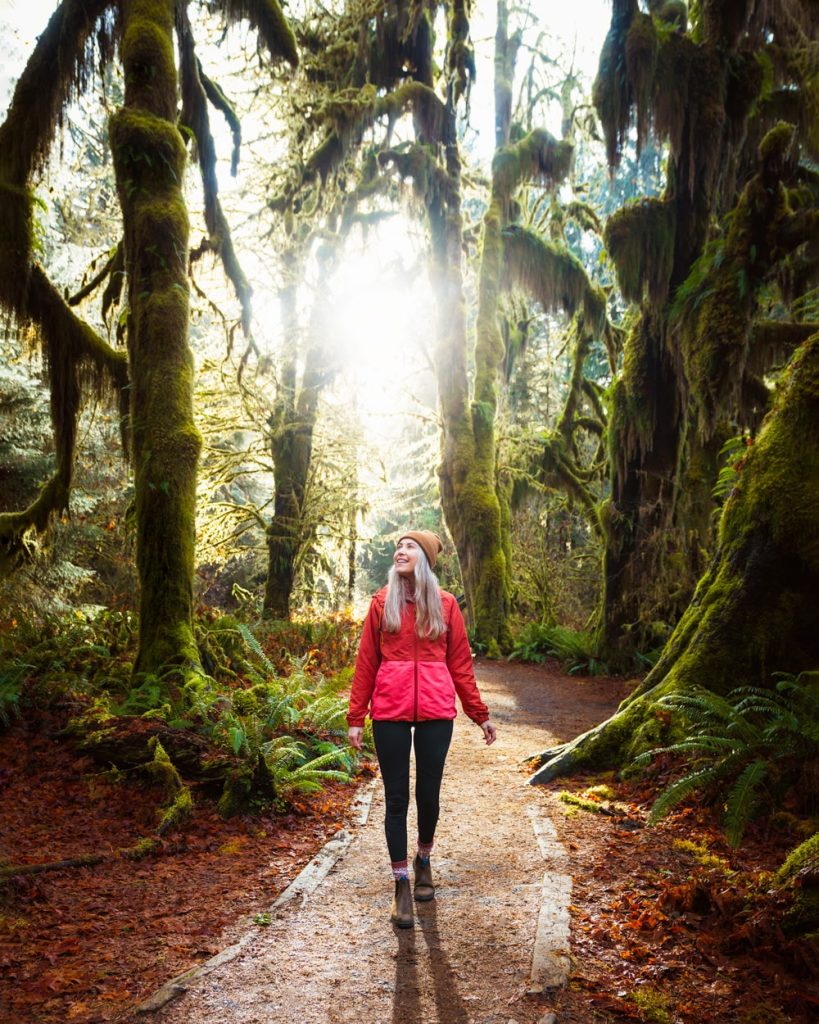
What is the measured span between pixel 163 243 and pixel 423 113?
36.6 feet

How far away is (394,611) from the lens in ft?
13.2

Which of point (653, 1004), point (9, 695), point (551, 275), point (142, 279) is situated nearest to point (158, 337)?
point (142, 279)

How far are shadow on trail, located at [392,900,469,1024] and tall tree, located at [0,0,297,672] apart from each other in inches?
158

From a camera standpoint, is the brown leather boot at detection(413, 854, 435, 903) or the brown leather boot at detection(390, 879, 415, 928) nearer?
the brown leather boot at detection(390, 879, 415, 928)

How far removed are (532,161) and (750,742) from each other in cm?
1649

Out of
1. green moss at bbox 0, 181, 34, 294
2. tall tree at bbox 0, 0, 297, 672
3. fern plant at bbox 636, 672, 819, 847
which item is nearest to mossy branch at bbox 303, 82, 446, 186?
tall tree at bbox 0, 0, 297, 672

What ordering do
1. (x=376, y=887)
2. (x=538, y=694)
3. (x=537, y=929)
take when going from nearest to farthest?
(x=537, y=929), (x=376, y=887), (x=538, y=694)

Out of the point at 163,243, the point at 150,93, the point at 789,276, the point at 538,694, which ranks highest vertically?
the point at 150,93

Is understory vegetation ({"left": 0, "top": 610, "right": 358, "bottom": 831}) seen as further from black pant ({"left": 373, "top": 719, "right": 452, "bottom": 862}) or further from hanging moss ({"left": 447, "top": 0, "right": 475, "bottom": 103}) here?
hanging moss ({"left": 447, "top": 0, "right": 475, "bottom": 103})

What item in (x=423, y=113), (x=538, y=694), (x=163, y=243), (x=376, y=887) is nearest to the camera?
(x=376, y=887)

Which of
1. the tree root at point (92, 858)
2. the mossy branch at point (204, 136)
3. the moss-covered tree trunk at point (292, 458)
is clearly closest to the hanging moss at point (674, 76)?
the mossy branch at point (204, 136)

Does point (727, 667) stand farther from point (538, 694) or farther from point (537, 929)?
point (538, 694)

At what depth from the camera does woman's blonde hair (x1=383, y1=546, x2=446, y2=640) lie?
401 cm

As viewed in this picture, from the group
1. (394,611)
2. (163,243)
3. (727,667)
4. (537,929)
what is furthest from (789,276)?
(537,929)
